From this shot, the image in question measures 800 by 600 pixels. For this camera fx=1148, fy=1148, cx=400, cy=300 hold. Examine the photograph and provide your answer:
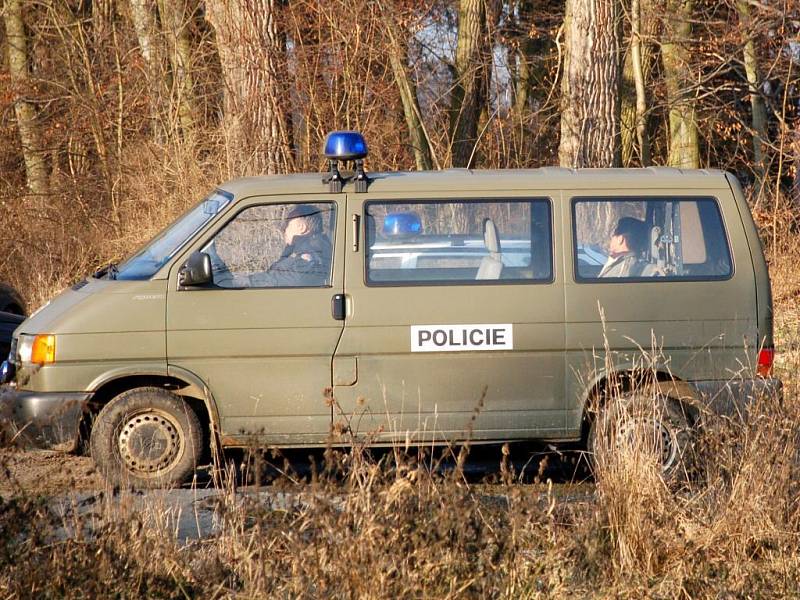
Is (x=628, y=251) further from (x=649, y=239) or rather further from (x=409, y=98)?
(x=409, y=98)

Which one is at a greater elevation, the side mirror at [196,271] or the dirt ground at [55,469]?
the side mirror at [196,271]

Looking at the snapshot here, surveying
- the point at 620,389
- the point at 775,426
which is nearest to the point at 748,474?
the point at 775,426

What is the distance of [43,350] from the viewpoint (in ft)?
21.9

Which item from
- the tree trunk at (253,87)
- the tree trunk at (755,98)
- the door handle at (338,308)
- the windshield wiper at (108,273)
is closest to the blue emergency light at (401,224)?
the door handle at (338,308)

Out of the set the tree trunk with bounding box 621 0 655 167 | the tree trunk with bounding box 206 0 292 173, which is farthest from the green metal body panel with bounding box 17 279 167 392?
the tree trunk with bounding box 621 0 655 167

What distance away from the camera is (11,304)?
11.2 metres

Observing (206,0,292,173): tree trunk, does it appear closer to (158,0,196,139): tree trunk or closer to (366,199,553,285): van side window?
(158,0,196,139): tree trunk

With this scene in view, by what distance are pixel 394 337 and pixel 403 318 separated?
0.12 meters

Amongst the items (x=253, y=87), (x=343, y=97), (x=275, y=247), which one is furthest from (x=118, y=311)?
(x=343, y=97)

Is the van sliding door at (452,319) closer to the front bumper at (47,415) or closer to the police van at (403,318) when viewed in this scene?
the police van at (403,318)

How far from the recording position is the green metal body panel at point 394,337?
664cm

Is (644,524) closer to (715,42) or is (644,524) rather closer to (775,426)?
(775,426)

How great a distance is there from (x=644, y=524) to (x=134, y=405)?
3.16 metres

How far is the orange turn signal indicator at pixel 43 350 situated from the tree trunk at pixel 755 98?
40.2 ft
